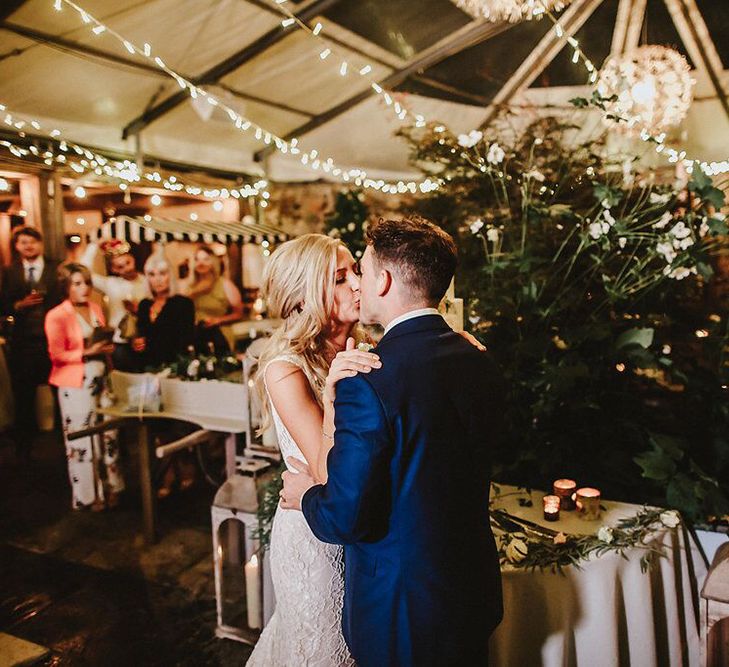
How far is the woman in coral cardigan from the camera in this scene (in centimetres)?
424

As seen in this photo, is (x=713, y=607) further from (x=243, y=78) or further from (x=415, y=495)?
(x=243, y=78)

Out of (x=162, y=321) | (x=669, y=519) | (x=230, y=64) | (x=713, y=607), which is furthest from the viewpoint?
(x=230, y=64)

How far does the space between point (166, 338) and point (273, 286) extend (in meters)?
3.44

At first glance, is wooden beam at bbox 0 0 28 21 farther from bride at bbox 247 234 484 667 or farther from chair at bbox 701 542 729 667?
chair at bbox 701 542 729 667

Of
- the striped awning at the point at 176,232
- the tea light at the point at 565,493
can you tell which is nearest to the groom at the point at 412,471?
the tea light at the point at 565,493

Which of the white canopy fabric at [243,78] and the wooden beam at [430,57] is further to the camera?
the wooden beam at [430,57]

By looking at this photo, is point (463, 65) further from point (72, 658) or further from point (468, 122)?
point (72, 658)

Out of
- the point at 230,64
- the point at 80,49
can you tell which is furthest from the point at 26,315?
the point at 230,64

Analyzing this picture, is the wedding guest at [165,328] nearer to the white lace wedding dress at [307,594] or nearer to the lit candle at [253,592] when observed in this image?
the lit candle at [253,592]

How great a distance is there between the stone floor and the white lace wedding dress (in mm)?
1182

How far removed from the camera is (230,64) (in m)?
5.38

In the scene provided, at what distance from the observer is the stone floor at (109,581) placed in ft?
9.32

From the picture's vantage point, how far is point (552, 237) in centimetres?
358

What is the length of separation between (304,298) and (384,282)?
0.55m
